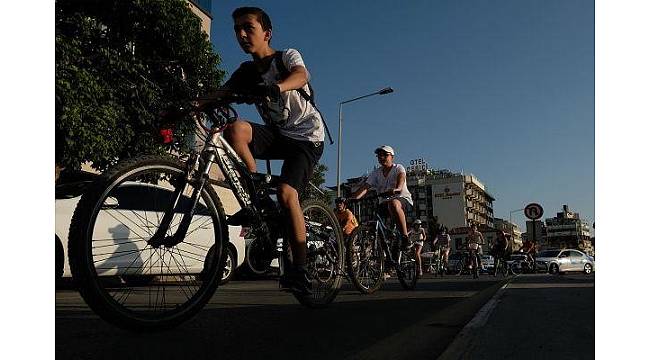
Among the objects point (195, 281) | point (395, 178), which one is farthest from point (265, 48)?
point (395, 178)

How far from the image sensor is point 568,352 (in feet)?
4.29

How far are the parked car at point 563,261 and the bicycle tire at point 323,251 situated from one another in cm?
2199

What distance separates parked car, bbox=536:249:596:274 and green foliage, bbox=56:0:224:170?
17.6 metres

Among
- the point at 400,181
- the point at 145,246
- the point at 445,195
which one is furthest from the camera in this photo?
the point at 445,195

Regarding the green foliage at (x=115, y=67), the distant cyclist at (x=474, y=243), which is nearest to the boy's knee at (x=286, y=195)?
the green foliage at (x=115, y=67)

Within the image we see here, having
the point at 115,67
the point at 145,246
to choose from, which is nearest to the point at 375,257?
the point at 145,246

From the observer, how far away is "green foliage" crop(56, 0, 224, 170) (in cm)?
755

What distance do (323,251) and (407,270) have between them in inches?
82.3

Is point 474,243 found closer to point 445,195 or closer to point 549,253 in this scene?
point 549,253

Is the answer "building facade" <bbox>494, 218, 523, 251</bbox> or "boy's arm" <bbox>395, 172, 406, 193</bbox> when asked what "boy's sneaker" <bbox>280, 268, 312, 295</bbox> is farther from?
"boy's arm" <bbox>395, 172, 406, 193</bbox>

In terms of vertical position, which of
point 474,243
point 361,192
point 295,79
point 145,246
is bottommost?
point 474,243

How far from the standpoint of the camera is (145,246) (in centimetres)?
210
